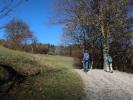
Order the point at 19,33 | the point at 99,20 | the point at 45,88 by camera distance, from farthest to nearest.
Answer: the point at 19,33 → the point at 99,20 → the point at 45,88

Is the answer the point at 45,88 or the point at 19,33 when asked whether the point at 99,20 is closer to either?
the point at 45,88

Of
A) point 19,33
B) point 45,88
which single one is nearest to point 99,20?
point 45,88

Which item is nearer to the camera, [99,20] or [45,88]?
[45,88]

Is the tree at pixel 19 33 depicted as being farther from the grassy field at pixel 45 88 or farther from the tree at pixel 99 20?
the grassy field at pixel 45 88

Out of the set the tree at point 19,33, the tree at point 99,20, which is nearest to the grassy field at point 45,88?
the tree at point 99,20

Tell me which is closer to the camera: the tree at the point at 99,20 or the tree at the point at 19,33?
the tree at the point at 99,20

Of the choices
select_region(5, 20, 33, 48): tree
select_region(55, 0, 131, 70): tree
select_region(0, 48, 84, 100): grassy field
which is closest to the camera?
select_region(0, 48, 84, 100): grassy field

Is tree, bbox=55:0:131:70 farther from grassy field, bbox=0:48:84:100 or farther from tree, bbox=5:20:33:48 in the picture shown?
tree, bbox=5:20:33:48

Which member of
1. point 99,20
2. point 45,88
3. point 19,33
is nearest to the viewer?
point 45,88

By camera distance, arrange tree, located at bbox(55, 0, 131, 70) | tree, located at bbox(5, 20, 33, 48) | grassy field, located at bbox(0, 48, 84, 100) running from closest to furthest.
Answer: grassy field, located at bbox(0, 48, 84, 100), tree, located at bbox(55, 0, 131, 70), tree, located at bbox(5, 20, 33, 48)

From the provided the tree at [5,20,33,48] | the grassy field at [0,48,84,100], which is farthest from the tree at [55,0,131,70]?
the tree at [5,20,33,48]

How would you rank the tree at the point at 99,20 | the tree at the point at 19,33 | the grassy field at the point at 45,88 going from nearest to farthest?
the grassy field at the point at 45,88
the tree at the point at 99,20
the tree at the point at 19,33

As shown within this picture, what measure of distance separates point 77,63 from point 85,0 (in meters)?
8.79

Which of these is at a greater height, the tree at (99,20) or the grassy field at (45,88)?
the tree at (99,20)
